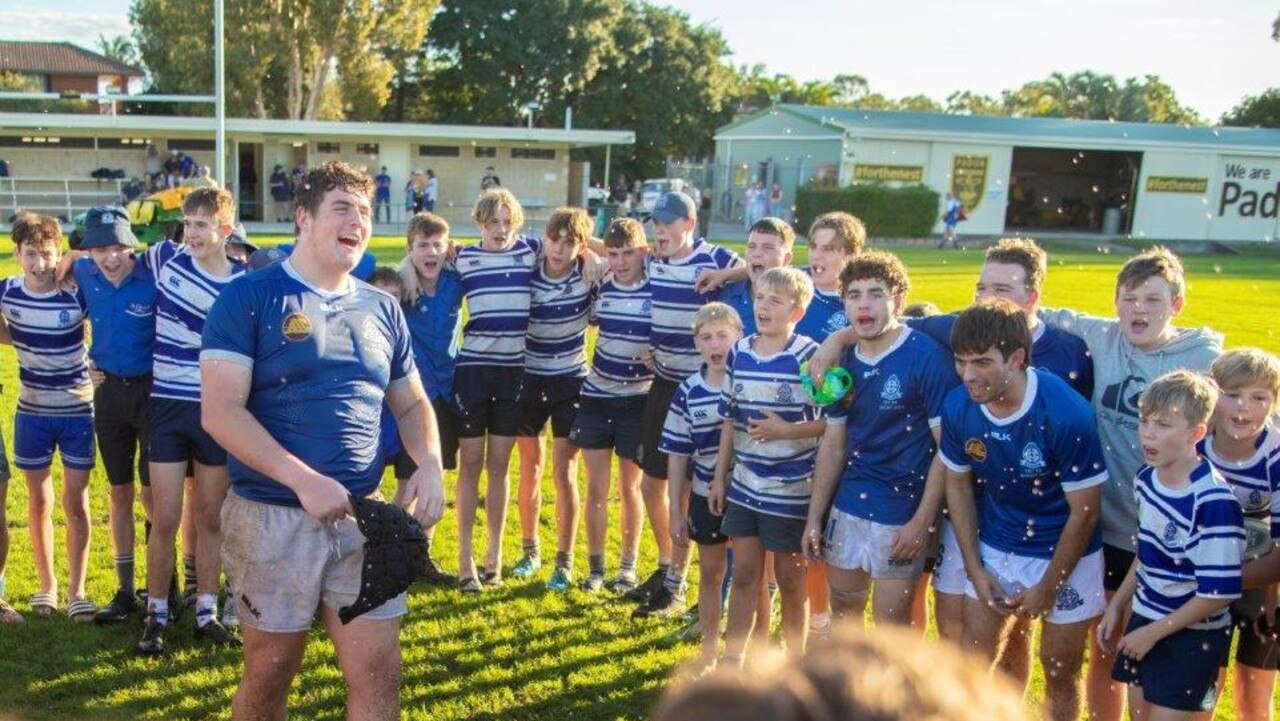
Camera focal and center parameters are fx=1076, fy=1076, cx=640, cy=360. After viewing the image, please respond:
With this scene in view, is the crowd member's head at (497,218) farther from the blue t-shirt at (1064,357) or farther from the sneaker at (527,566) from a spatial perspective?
the blue t-shirt at (1064,357)

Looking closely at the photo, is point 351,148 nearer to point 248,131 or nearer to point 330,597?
point 248,131

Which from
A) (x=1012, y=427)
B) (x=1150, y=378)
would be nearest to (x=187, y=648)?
(x=1012, y=427)

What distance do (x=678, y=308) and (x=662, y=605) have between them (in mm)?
1682

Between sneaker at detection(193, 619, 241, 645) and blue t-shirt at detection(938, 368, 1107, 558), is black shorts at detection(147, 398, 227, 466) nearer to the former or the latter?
sneaker at detection(193, 619, 241, 645)

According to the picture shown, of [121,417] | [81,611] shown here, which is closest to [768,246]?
[121,417]

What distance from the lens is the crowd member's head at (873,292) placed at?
443cm

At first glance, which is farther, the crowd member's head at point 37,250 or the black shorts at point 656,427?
the black shorts at point 656,427

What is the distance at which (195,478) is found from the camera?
17.9 feet

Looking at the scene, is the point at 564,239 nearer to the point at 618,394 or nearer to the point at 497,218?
the point at 497,218

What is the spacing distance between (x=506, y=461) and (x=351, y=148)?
1356 inches

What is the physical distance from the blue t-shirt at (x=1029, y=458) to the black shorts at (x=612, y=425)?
245 centimetres

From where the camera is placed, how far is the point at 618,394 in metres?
6.34

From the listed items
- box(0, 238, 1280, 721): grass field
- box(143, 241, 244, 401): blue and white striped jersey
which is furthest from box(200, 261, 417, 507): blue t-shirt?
box(143, 241, 244, 401): blue and white striped jersey

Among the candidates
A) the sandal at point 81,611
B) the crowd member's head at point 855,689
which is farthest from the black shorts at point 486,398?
the crowd member's head at point 855,689
